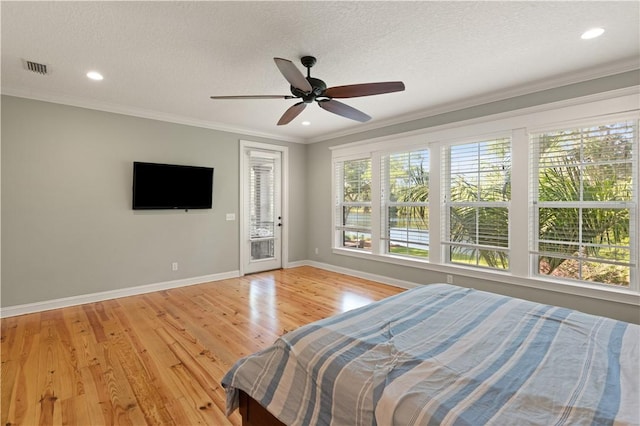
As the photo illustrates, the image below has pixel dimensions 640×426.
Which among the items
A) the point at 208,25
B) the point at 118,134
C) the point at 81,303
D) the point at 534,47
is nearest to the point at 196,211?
the point at 118,134

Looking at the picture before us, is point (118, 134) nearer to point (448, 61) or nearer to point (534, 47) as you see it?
point (448, 61)

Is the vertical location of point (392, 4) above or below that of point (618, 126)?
above

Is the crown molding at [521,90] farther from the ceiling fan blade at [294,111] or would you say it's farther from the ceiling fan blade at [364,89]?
the ceiling fan blade at [294,111]

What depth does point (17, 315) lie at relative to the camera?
346 centimetres

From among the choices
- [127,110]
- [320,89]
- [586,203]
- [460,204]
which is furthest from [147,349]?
[586,203]

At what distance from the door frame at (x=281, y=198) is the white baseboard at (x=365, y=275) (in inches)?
26.1

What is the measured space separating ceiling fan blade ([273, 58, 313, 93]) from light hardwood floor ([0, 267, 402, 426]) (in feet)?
7.53

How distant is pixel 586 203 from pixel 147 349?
4525 mm

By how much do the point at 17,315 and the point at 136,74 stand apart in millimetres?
3096

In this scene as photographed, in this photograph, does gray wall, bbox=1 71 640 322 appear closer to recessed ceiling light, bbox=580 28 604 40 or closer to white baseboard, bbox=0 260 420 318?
white baseboard, bbox=0 260 420 318

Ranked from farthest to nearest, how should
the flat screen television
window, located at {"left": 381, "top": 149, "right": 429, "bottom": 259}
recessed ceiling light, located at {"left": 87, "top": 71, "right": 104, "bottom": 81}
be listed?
window, located at {"left": 381, "top": 149, "right": 429, "bottom": 259}
the flat screen television
recessed ceiling light, located at {"left": 87, "top": 71, "right": 104, "bottom": 81}

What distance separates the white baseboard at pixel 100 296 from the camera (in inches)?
137

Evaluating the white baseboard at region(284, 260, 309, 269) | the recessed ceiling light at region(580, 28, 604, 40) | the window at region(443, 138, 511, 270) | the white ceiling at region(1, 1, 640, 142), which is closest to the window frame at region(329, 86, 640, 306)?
the window at region(443, 138, 511, 270)

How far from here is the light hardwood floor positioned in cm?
190
